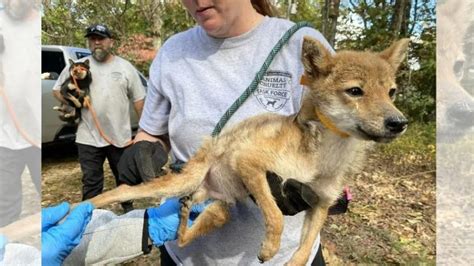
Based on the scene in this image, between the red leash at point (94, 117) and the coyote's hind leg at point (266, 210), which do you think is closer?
the coyote's hind leg at point (266, 210)

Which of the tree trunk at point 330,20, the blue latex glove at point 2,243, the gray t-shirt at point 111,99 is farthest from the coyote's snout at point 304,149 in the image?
the tree trunk at point 330,20

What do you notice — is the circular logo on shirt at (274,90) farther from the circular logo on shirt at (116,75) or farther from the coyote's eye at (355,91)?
the circular logo on shirt at (116,75)

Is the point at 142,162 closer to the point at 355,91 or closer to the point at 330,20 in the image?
the point at 355,91

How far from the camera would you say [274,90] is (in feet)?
5.10

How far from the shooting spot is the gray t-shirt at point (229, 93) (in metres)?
1.58

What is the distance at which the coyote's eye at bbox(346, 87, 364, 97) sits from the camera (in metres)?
1.52

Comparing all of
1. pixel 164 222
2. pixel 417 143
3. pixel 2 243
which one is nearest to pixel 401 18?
pixel 417 143

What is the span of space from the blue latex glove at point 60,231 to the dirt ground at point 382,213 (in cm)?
240

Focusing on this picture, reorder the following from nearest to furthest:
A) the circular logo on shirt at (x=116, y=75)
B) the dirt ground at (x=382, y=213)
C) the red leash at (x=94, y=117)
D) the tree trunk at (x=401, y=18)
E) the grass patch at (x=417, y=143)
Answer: the dirt ground at (x=382, y=213) → the red leash at (x=94, y=117) → the circular logo on shirt at (x=116, y=75) → the grass patch at (x=417, y=143) → the tree trunk at (x=401, y=18)

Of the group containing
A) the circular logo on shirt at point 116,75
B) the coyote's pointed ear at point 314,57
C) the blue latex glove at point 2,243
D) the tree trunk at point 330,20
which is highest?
the tree trunk at point 330,20

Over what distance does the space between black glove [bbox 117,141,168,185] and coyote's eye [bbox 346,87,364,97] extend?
2.43 ft

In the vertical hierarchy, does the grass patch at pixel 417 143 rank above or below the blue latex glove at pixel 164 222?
below

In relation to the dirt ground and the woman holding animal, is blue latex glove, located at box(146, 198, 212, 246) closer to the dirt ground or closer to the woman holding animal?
the woman holding animal

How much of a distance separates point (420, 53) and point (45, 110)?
17.3 feet
